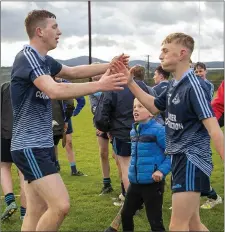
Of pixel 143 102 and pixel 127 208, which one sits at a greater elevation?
pixel 143 102

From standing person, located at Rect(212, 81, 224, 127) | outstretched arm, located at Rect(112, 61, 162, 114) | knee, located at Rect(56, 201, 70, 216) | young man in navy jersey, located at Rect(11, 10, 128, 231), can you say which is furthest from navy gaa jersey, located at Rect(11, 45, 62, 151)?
standing person, located at Rect(212, 81, 224, 127)

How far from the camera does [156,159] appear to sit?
523 cm

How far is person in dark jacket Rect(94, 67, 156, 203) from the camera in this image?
22.0 feet

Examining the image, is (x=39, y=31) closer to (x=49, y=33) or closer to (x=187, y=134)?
(x=49, y=33)

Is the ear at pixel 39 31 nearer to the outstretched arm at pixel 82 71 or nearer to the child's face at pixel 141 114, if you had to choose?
the outstretched arm at pixel 82 71

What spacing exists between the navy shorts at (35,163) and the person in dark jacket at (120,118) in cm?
239

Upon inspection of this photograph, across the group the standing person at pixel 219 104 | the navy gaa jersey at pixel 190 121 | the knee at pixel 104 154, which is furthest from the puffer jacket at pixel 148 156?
the knee at pixel 104 154

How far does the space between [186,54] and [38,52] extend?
138cm

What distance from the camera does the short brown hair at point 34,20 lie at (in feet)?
15.0

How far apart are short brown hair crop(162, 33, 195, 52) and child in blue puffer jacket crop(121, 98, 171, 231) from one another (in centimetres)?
108

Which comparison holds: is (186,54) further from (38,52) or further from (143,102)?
(38,52)

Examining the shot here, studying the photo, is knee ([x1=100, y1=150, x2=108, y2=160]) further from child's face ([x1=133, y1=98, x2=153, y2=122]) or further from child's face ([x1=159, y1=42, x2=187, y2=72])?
child's face ([x1=159, y1=42, x2=187, y2=72])

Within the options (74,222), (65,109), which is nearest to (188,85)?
(74,222)

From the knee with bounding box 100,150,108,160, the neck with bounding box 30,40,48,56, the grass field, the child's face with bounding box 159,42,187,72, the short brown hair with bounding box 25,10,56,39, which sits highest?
the short brown hair with bounding box 25,10,56,39
